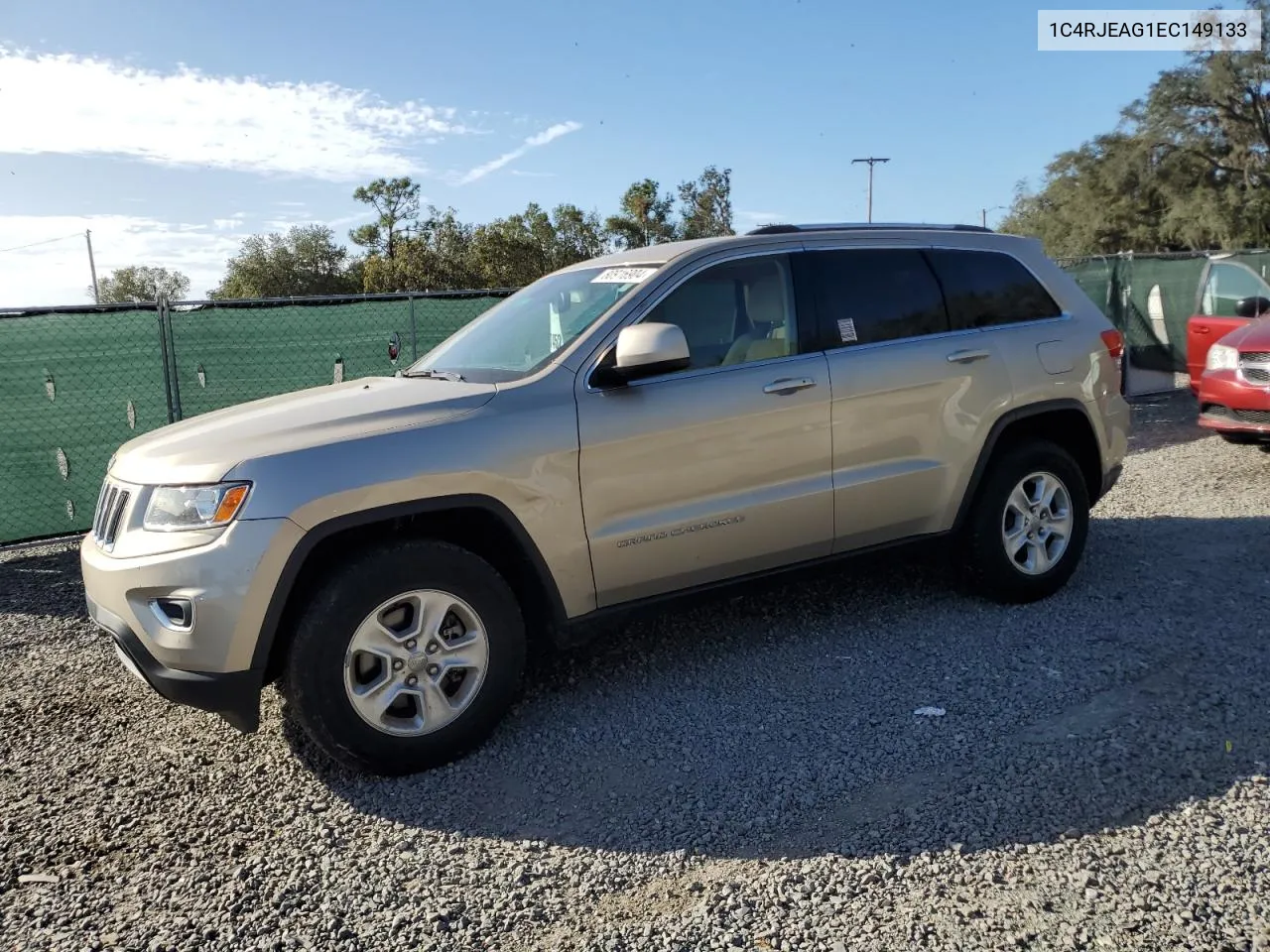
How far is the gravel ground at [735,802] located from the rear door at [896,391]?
0.36 meters

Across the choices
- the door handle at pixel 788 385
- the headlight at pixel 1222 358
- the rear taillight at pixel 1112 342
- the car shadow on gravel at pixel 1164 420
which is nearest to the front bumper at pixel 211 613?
the door handle at pixel 788 385

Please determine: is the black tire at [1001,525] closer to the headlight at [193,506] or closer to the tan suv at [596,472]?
the tan suv at [596,472]

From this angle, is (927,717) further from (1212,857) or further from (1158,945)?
(1158,945)

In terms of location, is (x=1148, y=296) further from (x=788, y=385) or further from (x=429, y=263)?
(x=429, y=263)

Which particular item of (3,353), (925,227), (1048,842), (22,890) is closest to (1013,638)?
(1048,842)


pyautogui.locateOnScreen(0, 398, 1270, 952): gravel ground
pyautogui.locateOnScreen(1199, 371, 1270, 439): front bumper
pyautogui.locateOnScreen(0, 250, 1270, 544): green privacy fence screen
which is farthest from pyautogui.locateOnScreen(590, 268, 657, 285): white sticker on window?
pyautogui.locateOnScreen(1199, 371, 1270, 439): front bumper

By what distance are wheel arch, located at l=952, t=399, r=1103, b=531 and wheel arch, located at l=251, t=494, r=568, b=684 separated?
2148mm

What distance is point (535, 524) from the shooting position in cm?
362

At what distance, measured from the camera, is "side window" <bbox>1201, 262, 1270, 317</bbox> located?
34.8 feet

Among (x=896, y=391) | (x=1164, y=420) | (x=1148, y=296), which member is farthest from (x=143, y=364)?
(x=1148, y=296)

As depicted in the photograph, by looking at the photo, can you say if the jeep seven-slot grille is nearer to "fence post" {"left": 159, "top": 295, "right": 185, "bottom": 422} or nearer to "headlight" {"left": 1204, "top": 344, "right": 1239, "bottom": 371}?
"fence post" {"left": 159, "top": 295, "right": 185, "bottom": 422}

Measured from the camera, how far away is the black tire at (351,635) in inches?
129

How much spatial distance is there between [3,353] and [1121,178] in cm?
4581

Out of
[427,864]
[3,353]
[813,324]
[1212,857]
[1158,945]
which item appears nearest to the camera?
[1158,945]
